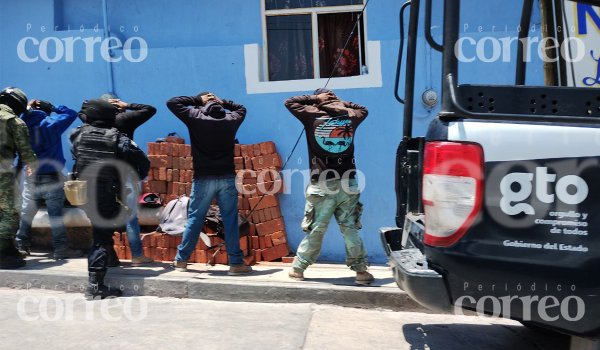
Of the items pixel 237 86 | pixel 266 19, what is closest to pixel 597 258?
pixel 237 86

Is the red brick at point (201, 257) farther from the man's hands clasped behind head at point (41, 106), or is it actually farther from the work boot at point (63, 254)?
the man's hands clasped behind head at point (41, 106)

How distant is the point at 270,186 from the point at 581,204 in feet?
13.3

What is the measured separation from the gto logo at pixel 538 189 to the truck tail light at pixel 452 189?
13cm

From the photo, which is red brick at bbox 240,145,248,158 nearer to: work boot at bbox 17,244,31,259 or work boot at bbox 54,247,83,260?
work boot at bbox 54,247,83,260

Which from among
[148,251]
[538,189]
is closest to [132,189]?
[148,251]

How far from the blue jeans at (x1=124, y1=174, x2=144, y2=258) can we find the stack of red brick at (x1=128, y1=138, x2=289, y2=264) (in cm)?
27

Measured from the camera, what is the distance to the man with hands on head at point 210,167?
5293 mm

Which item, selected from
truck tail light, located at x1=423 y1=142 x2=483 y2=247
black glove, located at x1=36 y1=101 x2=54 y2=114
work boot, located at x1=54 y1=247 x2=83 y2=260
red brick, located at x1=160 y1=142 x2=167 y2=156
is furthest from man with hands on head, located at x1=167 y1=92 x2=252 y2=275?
truck tail light, located at x1=423 y1=142 x2=483 y2=247

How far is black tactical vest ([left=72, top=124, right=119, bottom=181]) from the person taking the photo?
509 cm

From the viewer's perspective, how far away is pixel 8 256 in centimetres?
561

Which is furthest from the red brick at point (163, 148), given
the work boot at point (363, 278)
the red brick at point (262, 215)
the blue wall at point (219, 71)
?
the work boot at point (363, 278)

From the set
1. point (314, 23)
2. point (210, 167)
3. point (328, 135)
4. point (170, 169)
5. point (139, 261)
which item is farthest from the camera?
point (314, 23)

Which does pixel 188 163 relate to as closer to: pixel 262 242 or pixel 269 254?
pixel 262 242

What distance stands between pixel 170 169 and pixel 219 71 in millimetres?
1339
